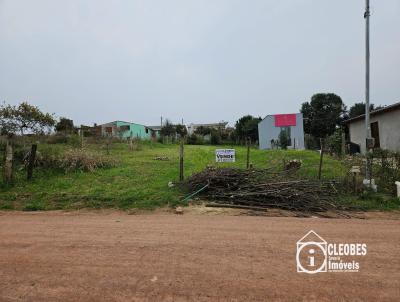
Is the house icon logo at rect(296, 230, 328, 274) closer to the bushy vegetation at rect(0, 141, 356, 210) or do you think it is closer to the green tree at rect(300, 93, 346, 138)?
the bushy vegetation at rect(0, 141, 356, 210)

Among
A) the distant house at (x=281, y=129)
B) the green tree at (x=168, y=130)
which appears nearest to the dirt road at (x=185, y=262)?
the distant house at (x=281, y=129)

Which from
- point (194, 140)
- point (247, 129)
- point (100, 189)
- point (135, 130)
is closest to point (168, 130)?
point (135, 130)

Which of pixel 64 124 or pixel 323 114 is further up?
pixel 323 114

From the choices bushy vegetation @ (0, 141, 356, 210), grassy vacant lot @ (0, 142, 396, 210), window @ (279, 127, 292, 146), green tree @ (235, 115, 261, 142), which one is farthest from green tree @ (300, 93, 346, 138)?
grassy vacant lot @ (0, 142, 396, 210)

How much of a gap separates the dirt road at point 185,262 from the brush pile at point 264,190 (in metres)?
1.75

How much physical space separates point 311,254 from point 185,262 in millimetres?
1816

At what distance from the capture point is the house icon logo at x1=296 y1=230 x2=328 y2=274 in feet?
13.2

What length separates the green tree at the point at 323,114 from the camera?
50.8 metres

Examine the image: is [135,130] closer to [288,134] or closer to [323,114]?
[288,134]

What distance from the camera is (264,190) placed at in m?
8.93

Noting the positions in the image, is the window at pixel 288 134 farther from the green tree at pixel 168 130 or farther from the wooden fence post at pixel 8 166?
the wooden fence post at pixel 8 166

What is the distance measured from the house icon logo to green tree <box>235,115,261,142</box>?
4866 cm

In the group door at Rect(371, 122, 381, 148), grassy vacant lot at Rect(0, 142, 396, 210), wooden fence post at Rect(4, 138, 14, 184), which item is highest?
door at Rect(371, 122, 381, 148)

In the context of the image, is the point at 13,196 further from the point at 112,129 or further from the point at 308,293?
the point at 112,129
